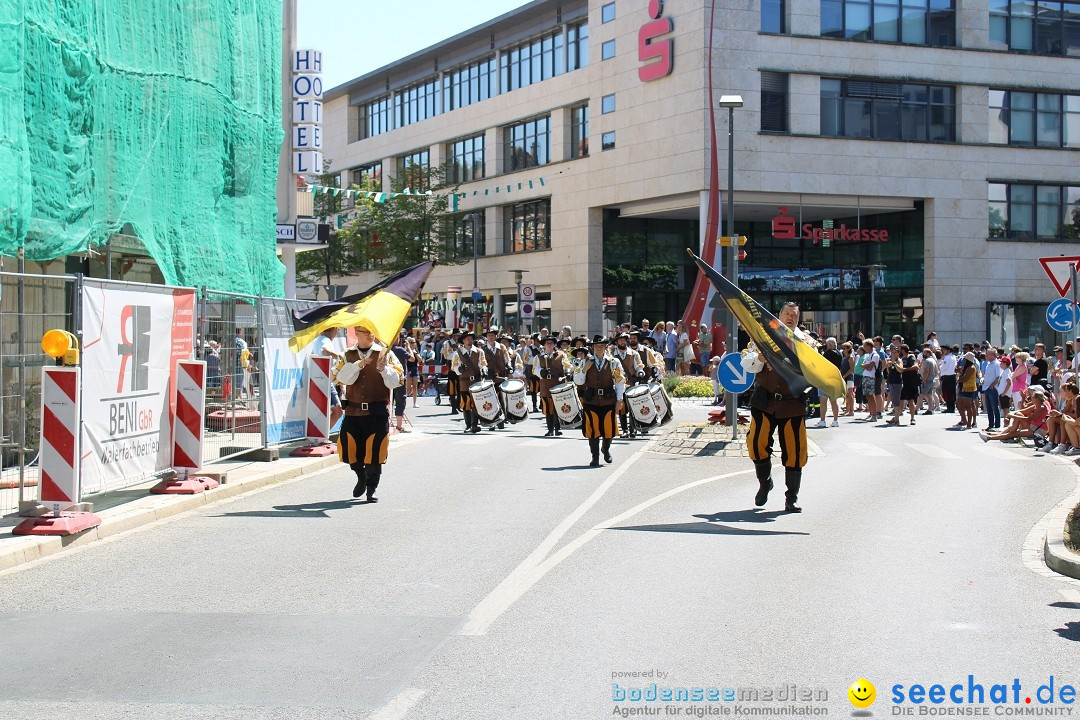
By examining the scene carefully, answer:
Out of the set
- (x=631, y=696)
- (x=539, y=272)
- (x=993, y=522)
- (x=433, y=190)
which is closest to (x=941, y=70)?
(x=539, y=272)

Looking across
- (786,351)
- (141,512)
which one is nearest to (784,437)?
(786,351)

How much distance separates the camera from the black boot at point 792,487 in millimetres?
12094

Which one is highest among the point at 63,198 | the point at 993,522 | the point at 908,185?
the point at 908,185

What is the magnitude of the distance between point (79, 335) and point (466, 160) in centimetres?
5105

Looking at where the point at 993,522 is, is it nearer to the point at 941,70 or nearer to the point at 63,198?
the point at 63,198

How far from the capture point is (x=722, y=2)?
4428 cm

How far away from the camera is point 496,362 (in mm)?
24672

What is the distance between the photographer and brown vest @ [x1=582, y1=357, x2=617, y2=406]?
16578 millimetres

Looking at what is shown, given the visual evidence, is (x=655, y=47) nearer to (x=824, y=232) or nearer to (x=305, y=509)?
(x=824, y=232)

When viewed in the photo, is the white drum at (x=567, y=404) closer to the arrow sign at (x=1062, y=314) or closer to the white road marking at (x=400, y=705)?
the arrow sign at (x=1062, y=314)

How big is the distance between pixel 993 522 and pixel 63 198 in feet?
36.8

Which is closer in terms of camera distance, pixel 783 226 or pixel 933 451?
pixel 933 451

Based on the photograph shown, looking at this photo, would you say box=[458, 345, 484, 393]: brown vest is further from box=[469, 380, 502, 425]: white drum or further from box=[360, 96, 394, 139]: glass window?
box=[360, 96, 394, 139]: glass window

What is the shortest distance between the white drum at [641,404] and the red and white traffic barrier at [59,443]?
13286 mm
